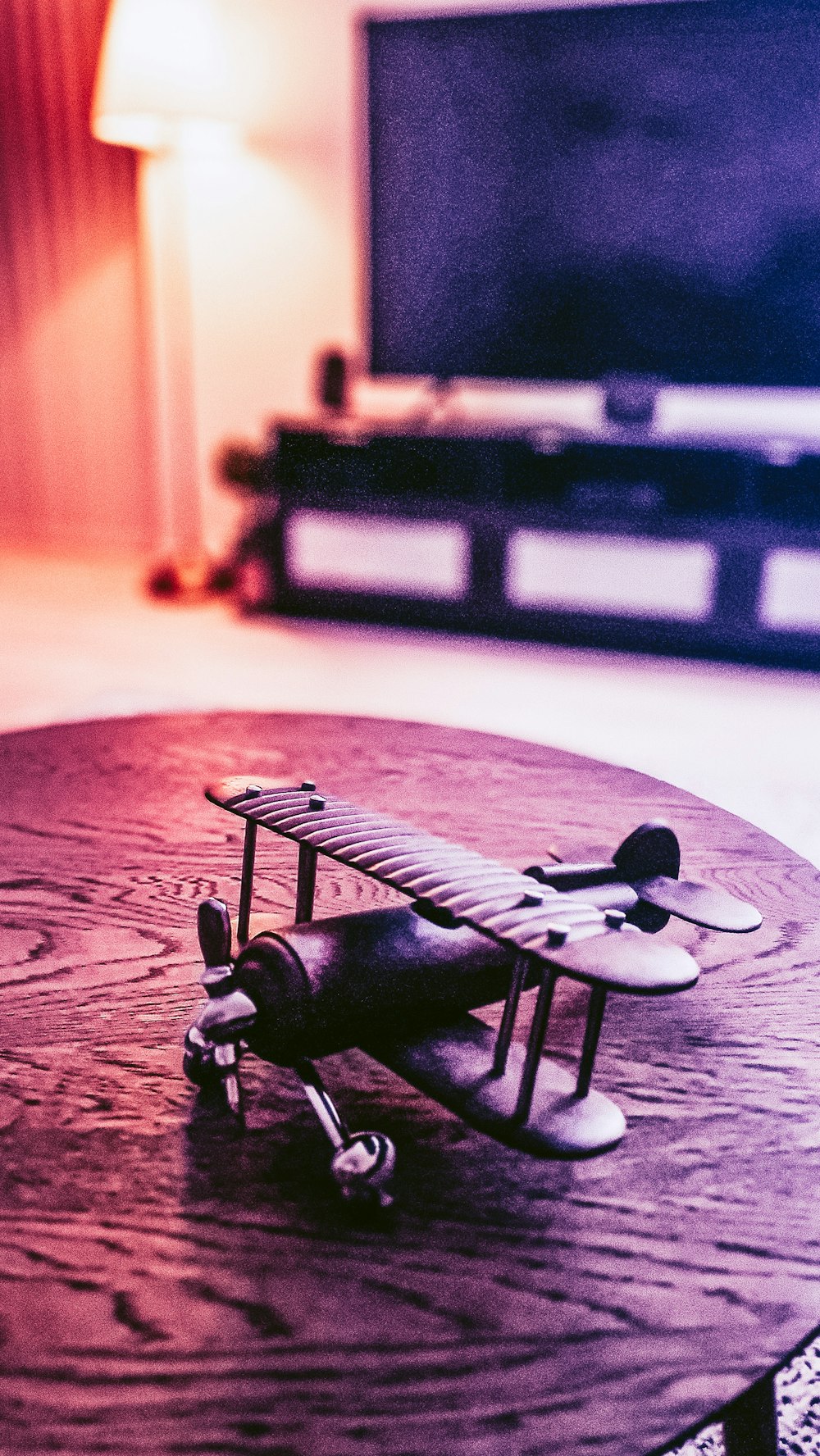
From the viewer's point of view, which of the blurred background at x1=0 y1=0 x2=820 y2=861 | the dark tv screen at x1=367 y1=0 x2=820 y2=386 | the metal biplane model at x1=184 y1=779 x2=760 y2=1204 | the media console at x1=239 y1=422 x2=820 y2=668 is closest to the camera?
the metal biplane model at x1=184 y1=779 x2=760 y2=1204

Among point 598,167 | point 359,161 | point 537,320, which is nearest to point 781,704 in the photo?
point 537,320

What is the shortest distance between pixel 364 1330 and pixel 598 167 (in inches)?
124

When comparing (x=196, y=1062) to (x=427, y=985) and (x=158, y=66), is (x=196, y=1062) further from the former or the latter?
(x=158, y=66)

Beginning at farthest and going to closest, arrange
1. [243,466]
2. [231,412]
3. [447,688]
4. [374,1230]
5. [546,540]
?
[231,412], [243,466], [546,540], [447,688], [374,1230]

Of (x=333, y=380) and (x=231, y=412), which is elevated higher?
(x=333, y=380)

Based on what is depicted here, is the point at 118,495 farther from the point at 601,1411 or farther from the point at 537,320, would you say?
the point at 601,1411

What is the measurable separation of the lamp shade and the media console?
0.91 m

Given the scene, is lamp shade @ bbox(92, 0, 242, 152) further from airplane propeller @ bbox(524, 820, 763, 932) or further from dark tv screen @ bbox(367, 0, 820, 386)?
airplane propeller @ bbox(524, 820, 763, 932)

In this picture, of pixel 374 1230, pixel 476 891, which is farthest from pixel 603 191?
pixel 374 1230

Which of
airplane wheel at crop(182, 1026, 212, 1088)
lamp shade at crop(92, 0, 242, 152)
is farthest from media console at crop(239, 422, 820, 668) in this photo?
airplane wheel at crop(182, 1026, 212, 1088)

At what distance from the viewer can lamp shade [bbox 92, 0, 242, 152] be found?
309 centimetres

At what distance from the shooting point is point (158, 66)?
Result: 3.11 m

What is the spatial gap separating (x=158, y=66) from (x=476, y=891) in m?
3.22

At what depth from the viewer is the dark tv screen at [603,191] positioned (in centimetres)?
288
